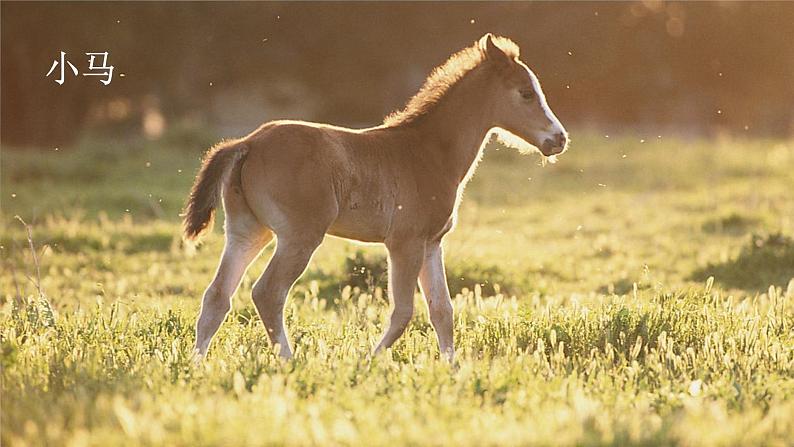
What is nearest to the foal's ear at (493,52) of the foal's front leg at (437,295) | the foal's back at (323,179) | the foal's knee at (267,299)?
the foal's back at (323,179)

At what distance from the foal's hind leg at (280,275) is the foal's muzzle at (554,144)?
1.90m

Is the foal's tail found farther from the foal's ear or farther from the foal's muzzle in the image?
the foal's muzzle

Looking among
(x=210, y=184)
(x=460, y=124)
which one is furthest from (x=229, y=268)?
(x=460, y=124)

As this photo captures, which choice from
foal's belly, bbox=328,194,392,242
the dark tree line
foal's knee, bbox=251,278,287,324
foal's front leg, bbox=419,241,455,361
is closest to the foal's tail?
foal's knee, bbox=251,278,287,324

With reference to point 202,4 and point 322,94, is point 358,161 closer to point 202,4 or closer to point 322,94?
point 202,4

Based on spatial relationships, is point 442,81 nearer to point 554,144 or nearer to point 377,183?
point 554,144

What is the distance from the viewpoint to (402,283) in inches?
273

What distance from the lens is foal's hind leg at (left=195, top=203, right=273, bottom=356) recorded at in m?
6.74

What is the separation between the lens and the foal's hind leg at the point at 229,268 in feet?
22.1

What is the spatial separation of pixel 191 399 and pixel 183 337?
89.6 inches

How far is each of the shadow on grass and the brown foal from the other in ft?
14.1

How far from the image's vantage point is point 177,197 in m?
18.5

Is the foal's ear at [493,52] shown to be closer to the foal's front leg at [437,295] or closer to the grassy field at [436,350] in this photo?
the foal's front leg at [437,295]

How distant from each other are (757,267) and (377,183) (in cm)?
579
